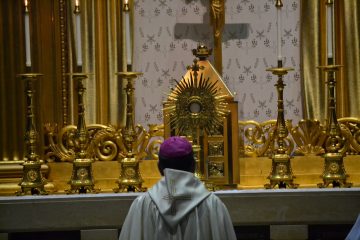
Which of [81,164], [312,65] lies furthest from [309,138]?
[81,164]

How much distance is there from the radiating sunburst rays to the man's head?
62.8 inches

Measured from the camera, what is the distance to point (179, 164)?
395 centimetres

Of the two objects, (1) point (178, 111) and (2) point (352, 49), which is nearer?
(1) point (178, 111)

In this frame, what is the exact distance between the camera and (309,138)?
20.3 feet

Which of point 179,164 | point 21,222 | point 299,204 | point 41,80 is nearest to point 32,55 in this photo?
point 41,80

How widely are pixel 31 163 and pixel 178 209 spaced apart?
187 cm

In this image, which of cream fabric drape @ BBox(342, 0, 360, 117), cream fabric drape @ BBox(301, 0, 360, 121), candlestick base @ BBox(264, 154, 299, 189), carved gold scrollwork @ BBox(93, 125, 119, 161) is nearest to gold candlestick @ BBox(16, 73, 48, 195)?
carved gold scrollwork @ BBox(93, 125, 119, 161)

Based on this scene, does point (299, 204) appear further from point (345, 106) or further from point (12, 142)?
point (12, 142)

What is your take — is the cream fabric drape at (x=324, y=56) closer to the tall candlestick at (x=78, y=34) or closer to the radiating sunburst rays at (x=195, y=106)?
the radiating sunburst rays at (x=195, y=106)

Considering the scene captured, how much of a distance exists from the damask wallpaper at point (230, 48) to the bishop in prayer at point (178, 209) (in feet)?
8.54

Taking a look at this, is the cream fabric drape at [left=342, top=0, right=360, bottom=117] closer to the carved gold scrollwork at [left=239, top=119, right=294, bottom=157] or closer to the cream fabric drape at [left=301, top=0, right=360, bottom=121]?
the cream fabric drape at [left=301, top=0, right=360, bottom=121]

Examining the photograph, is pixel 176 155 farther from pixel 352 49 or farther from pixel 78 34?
pixel 352 49

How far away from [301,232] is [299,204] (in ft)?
0.50

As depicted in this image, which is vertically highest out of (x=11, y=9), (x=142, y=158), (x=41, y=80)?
(x=11, y=9)
